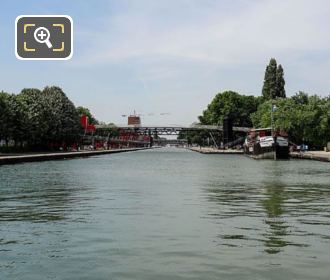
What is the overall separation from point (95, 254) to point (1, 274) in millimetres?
2775

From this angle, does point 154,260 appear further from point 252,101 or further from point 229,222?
point 252,101

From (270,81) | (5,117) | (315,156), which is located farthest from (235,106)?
(5,117)

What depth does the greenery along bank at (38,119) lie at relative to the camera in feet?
346

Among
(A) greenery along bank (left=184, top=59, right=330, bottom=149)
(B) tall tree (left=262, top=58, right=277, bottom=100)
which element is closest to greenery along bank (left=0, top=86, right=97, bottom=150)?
(A) greenery along bank (left=184, top=59, right=330, bottom=149)

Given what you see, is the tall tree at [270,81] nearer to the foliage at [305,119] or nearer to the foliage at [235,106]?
the foliage at [235,106]

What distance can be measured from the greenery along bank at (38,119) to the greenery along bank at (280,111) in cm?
4553

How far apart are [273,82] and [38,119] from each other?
88.3m

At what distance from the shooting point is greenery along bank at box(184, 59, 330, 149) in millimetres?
117875

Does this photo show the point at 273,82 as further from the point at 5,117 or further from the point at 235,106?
the point at 5,117

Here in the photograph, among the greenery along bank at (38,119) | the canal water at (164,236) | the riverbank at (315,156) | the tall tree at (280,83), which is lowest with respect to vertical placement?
the riverbank at (315,156)

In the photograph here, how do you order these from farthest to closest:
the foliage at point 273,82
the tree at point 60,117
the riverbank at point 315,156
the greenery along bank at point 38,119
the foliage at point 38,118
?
the foliage at point 273,82 < the tree at point 60,117 < the greenery along bank at point 38,119 < the foliage at point 38,118 < the riverbank at point 315,156

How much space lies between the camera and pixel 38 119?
11806cm

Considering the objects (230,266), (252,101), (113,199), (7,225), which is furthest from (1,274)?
(252,101)

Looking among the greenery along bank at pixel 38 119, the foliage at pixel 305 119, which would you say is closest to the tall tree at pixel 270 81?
the foliage at pixel 305 119
